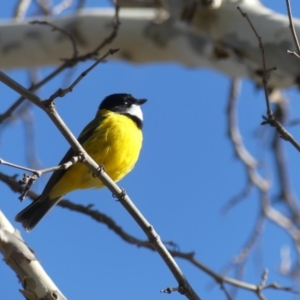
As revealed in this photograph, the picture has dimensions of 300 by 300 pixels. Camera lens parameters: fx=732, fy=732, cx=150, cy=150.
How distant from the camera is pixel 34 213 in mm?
4797

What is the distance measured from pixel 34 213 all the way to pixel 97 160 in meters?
0.59

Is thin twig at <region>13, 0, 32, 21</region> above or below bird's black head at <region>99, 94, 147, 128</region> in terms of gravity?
above

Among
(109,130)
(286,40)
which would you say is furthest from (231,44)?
(109,130)

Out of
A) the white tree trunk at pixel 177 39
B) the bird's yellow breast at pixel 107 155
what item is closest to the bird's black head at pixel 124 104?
the white tree trunk at pixel 177 39

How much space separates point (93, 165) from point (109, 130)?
5.90 feet

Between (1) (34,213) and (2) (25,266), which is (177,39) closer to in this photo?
(1) (34,213)

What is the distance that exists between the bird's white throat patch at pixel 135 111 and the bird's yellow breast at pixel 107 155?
0.49m

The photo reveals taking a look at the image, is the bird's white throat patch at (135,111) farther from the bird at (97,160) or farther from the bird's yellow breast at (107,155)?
the bird's yellow breast at (107,155)

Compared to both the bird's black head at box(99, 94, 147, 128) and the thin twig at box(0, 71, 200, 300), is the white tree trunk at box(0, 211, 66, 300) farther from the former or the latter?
the bird's black head at box(99, 94, 147, 128)

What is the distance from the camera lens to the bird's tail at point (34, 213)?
4.79 m

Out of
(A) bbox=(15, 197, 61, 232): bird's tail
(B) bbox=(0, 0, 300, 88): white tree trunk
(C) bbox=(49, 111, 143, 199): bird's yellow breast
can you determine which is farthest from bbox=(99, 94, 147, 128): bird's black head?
(A) bbox=(15, 197, 61, 232): bird's tail

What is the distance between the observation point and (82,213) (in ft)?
14.4

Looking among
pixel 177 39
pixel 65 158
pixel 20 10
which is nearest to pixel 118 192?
pixel 65 158

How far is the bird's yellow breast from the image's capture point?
4594 millimetres
